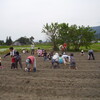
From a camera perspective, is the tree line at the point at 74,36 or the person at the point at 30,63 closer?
the person at the point at 30,63

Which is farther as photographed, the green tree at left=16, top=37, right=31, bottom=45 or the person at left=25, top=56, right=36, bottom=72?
the green tree at left=16, top=37, right=31, bottom=45

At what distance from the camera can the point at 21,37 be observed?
11175 centimetres

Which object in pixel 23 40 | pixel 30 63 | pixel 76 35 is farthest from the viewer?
pixel 23 40

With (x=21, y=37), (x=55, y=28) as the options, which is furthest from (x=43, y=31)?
(x=21, y=37)

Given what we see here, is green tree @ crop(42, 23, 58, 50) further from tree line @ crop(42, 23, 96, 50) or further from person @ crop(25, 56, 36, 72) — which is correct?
person @ crop(25, 56, 36, 72)

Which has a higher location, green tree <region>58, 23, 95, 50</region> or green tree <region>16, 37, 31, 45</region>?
green tree <region>16, 37, 31, 45</region>

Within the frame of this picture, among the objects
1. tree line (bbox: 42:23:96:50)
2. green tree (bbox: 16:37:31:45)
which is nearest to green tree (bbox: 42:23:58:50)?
tree line (bbox: 42:23:96:50)

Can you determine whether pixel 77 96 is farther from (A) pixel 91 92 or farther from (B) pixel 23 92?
(B) pixel 23 92

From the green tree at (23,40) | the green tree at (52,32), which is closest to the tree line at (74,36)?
the green tree at (52,32)

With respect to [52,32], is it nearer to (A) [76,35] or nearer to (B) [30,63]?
(A) [76,35]

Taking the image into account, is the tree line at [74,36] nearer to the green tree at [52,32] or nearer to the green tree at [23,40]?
the green tree at [52,32]

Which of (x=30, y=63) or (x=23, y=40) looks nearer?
(x=30, y=63)

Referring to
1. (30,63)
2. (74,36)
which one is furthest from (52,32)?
(30,63)

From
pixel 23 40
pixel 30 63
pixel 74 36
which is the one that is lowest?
pixel 30 63
